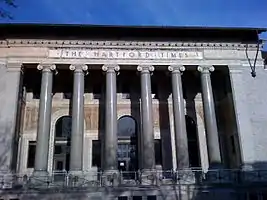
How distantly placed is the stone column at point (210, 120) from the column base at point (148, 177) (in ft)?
13.6

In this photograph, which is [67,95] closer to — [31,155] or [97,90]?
[97,90]

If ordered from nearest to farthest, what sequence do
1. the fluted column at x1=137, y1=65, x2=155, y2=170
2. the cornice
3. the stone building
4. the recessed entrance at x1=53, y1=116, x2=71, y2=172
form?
the stone building, the fluted column at x1=137, y1=65, x2=155, y2=170, the cornice, the recessed entrance at x1=53, y1=116, x2=71, y2=172

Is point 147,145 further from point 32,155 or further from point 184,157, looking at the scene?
point 32,155

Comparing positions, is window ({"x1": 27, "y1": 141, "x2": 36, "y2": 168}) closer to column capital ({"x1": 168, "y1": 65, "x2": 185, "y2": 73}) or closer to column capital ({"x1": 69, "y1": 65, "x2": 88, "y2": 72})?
column capital ({"x1": 69, "y1": 65, "x2": 88, "y2": 72})

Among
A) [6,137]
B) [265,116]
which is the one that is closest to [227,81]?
[265,116]

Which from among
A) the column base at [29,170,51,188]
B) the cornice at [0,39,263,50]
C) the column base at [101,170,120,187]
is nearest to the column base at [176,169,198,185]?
the column base at [101,170,120,187]

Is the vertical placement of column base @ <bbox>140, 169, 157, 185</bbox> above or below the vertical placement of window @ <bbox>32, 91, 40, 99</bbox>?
below

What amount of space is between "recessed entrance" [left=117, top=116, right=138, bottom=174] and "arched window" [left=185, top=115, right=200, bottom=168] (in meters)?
4.27

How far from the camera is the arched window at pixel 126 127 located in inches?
1050

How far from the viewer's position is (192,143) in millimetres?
26703

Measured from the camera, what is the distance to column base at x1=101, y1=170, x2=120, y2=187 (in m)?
20.3

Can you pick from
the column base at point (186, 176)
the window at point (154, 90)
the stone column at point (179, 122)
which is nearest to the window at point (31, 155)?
the window at point (154, 90)

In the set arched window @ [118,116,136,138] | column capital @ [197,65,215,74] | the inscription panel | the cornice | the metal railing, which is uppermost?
the cornice

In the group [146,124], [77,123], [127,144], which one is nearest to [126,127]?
[127,144]
